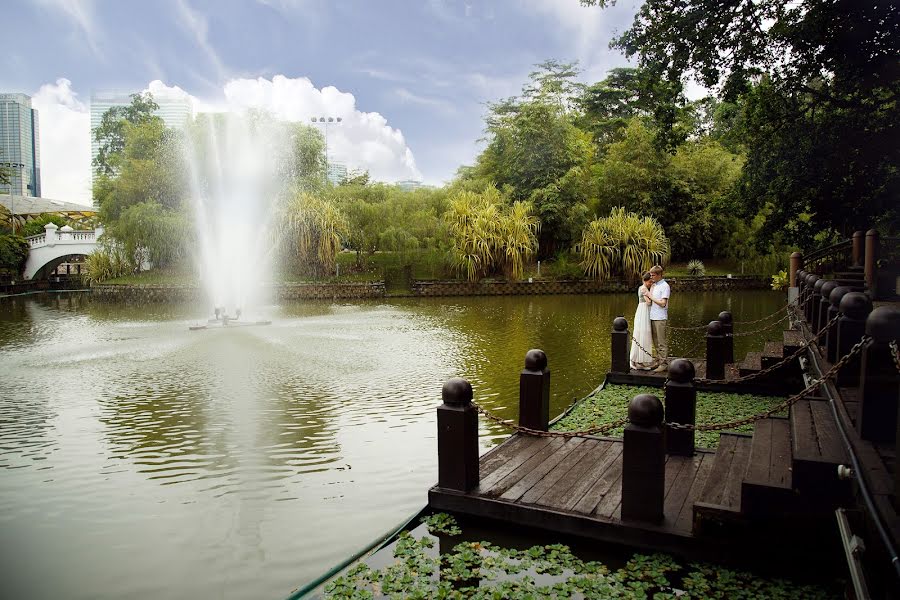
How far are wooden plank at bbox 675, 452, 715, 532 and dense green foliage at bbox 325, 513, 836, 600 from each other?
24 centimetres

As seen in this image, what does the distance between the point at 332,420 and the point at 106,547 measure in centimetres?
356

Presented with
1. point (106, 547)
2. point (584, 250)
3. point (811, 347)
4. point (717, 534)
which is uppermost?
point (584, 250)

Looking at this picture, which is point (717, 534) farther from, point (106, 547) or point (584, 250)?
point (584, 250)

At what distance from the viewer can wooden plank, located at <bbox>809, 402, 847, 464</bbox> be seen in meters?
3.70

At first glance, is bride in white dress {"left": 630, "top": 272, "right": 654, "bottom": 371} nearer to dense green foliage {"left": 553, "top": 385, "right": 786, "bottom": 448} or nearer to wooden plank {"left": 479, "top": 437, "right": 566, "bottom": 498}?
dense green foliage {"left": 553, "top": 385, "right": 786, "bottom": 448}

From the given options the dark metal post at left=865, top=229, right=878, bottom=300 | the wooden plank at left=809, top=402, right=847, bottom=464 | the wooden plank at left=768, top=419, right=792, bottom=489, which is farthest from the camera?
the dark metal post at left=865, top=229, right=878, bottom=300

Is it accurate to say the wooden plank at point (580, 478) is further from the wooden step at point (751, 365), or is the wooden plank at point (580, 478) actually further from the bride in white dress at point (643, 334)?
the wooden step at point (751, 365)

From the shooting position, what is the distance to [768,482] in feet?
12.6

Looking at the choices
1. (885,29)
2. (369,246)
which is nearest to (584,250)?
(369,246)

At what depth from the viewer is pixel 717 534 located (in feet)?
13.1

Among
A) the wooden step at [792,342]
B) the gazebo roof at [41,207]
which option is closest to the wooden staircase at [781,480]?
the wooden step at [792,342]

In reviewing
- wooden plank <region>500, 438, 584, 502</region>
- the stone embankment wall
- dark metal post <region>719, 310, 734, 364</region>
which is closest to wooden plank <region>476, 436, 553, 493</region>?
wooden plank <region>500, 438, 584, 502</region>

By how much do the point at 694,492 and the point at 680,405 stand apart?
95 centimetres

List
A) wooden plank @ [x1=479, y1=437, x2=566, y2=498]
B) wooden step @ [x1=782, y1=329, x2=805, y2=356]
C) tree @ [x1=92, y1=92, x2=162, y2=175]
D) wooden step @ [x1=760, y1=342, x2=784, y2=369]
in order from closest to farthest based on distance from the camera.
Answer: wooden plank @ [x1=479, y1=437, x2=566, y2=498]
wooden step @ [x1=782, y1=329, x2=805, y2=356]
wooden step @ [x1=760, y1=342, x2=784, y2=369]
tree @ [x1=92, y1=92, x2=162, y2=175]
